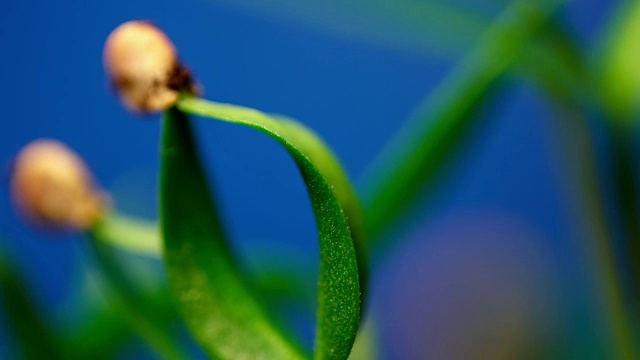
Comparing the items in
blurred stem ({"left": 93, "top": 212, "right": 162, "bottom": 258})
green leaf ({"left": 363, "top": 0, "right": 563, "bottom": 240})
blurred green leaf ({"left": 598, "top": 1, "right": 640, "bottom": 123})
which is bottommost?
blurred stem ({"left": 93, "top": 212, "right": 162, "bottom": 258})

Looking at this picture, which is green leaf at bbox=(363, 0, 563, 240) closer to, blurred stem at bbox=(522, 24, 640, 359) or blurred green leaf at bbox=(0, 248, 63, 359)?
blurred stem at bbox=(522, 24, 640, 359)

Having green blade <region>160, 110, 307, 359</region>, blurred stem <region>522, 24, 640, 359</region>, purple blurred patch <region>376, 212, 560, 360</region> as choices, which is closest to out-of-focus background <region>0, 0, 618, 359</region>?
purple blurred patch <region>376, 212, 560, 360</region>

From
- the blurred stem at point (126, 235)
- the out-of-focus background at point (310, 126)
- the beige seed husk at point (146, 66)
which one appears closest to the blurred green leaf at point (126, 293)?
the blurred stem at point (126, 235)

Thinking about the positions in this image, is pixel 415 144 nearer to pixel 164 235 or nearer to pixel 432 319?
pixel 164 235

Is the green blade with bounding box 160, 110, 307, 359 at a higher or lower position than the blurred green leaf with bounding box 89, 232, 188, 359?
lower

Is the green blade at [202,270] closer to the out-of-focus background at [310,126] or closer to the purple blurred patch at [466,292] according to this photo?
the purple blurred patch at [466,292]

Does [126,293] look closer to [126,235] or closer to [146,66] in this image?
[126,235]

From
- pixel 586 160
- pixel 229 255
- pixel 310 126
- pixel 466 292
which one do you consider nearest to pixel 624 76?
pixel 586 160
